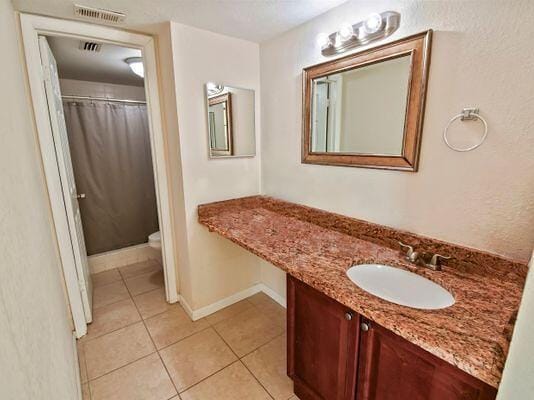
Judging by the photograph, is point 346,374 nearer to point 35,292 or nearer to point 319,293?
point 319,293

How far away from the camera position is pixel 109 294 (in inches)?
98.7

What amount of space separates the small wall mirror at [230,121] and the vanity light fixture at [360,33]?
72 centimetres

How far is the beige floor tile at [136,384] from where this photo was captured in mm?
1519

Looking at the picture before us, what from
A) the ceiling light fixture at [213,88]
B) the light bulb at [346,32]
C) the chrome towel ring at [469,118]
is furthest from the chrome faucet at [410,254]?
the ceiling light fixture at [213,88]

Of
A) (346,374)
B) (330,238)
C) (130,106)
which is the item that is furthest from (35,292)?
(130,106)

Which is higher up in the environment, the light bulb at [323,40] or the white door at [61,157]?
the light bulb at [323,40]

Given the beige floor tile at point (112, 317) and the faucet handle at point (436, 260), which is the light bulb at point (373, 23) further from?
the beige floor tile at point (112, 317)

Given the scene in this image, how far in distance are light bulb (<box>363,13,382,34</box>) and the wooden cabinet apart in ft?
4.31

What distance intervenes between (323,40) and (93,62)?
81.0 inches

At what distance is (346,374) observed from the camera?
3.71 feet

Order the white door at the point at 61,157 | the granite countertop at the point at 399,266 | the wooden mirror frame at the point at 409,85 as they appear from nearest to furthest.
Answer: the granite countertop at the point at 399,266
the wooden mirror frame at the point at 409,85
the white door at the point at 61,157

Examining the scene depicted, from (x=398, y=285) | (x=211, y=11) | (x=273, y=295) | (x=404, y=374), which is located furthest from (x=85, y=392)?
(x=211, y=11)

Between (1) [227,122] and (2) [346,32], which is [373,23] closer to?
(2) [346,32]

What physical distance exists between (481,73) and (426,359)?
3.60 ft
